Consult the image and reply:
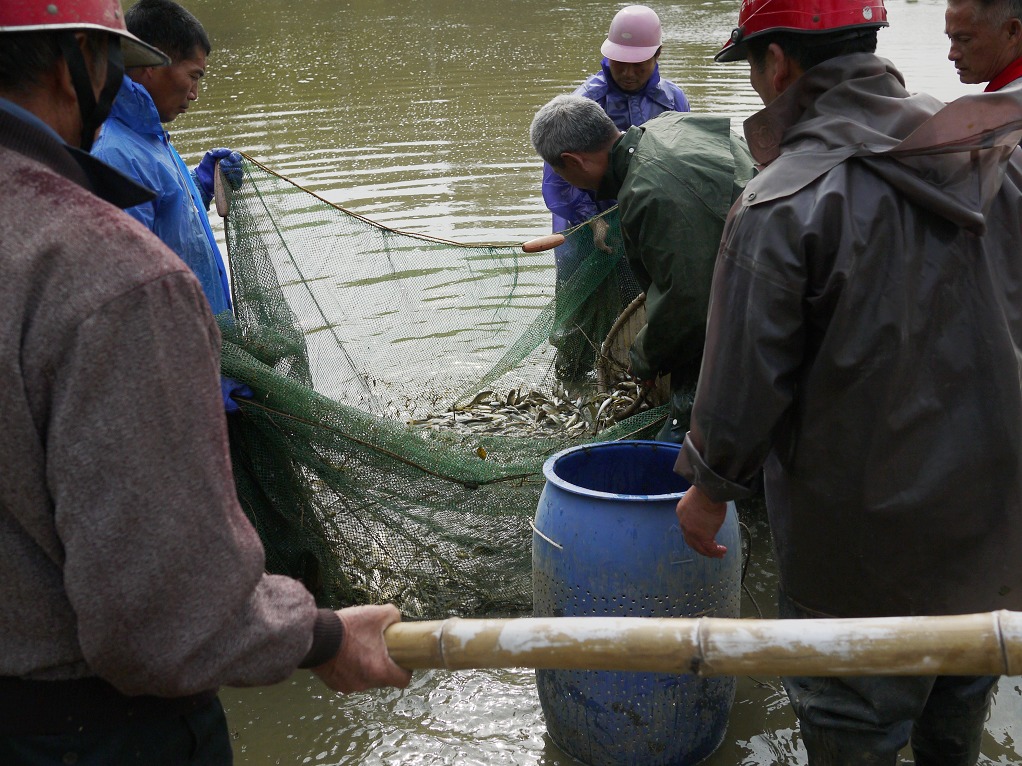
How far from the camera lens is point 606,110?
6.41 m

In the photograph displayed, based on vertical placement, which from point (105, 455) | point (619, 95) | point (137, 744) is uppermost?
point (619, 95)

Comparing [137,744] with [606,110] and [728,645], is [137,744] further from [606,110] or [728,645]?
[606,110]

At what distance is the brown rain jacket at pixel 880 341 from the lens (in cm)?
228

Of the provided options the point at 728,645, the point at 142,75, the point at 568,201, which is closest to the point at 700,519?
the point at 728,645

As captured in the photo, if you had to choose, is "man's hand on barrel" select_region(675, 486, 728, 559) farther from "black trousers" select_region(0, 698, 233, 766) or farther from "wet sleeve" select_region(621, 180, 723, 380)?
"wet sleeve" select_region(621, 180, 723, 380)

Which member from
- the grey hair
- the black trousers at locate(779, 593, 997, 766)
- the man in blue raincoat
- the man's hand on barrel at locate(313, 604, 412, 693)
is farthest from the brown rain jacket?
the man in blue raincoat

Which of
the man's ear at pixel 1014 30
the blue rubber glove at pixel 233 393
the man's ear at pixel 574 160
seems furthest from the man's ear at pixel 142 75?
the man's ear at pixel 1014 30

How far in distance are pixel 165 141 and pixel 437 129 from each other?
370 inches

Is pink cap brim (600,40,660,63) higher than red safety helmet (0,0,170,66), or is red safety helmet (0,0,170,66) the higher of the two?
red safety helmet (0,0,170,66)

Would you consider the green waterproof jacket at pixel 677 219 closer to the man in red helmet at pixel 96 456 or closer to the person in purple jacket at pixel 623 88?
the person in purple jacket at pixel 623 88

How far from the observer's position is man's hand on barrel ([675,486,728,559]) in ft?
8.51

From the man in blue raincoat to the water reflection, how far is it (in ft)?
4.21

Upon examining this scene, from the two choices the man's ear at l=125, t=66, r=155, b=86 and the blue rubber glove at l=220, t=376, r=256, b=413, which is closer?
the blue rubber glove at l=220, t=376, r=256, b=413

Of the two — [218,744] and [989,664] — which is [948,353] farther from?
[218,744]
